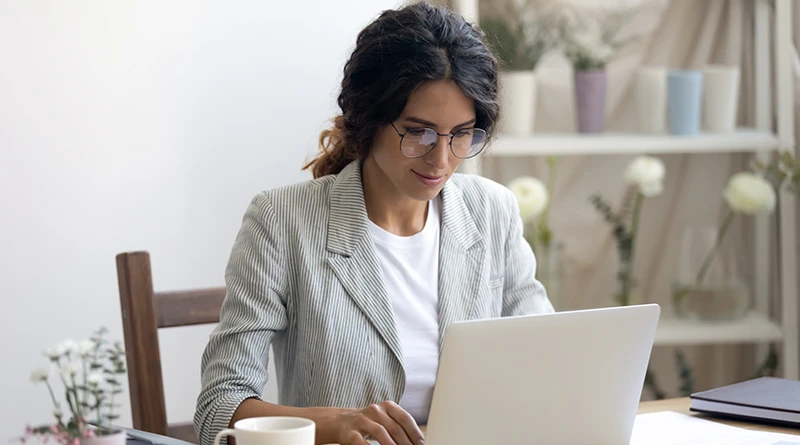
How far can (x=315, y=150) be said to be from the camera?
2.29 meters

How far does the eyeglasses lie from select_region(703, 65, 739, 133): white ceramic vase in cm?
124

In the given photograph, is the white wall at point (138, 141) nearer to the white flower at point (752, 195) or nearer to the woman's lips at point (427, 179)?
the woman's lips at point (427, 179)

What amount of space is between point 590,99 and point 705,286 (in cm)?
58

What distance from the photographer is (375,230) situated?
158 cm

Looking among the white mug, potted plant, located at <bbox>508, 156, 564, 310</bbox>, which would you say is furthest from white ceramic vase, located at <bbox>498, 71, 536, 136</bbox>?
the white mug

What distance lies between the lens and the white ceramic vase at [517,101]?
242 cm

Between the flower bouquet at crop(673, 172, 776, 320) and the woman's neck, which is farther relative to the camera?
the flower bouquet at crop(673, 172, 776, 320)

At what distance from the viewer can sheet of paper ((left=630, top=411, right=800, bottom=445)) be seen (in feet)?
4.04

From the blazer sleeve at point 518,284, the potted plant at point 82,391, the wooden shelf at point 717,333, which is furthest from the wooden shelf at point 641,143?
the potted plant at point 82,391

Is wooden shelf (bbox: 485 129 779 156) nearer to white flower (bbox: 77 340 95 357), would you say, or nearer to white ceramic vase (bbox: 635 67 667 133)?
white ceramic vase (bbox: 635 67 667 133)

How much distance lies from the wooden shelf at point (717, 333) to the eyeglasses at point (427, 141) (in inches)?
46.7

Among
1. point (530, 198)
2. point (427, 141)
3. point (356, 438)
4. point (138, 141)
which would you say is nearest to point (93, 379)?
point (356, 438)

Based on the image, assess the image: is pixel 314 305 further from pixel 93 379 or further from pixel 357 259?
pixel 93 379

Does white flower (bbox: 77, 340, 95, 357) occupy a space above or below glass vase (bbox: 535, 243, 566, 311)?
above
